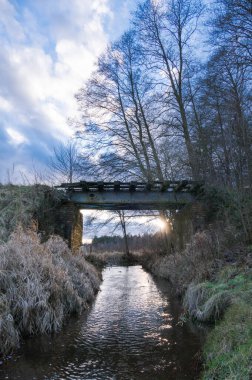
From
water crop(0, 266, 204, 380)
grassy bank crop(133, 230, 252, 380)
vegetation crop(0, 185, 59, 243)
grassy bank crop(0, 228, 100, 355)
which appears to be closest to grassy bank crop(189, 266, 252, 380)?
grassy bank crop(133, 230, 252, 380)

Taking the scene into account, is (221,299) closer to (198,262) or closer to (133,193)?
(198,262)

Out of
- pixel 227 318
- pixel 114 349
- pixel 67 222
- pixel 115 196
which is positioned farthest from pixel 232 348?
pixel 115 196

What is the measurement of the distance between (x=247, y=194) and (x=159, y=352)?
6.17 m

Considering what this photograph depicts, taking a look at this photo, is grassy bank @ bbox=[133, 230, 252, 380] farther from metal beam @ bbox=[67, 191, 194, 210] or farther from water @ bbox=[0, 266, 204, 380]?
metal beam @ bbox=[67, 191, 194, 210]

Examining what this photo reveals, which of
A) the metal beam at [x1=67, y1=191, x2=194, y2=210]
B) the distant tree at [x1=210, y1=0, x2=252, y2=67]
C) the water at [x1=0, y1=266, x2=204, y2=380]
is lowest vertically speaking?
the water at [x1=0, y1=266, x2=204, y2=380]

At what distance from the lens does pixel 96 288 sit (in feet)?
34.0

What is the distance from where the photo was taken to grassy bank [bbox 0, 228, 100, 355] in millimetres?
5316

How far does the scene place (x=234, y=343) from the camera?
152 inches

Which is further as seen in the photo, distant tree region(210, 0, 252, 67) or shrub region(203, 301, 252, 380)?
distant tree region(210, 0, 252, 67)

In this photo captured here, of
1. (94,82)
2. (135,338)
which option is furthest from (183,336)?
(94,82)

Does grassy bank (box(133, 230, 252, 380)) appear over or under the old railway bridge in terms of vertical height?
under

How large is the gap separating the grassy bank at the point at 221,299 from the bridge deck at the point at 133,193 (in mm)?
3284

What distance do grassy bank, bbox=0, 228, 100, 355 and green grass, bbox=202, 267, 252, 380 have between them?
2926 mm

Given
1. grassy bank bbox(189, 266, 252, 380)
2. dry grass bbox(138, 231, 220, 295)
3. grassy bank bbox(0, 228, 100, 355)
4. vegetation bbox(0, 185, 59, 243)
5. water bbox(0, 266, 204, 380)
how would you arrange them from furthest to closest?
vegetation bbox(0, 185, 59, 243) → dry grass bbox(138, 231, 220, 295) → grassy bank bbox(0, 228, 100, 355) → water bbox(0, 266, 204, 380) → grassy bank bbox(189, 266, 252, 380)
